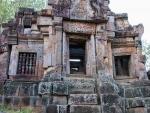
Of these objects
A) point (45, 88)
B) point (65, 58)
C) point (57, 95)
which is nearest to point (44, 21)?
point (65, 58)

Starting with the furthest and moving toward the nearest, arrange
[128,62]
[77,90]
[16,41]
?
[128,62] → [16,41] → [77,90]

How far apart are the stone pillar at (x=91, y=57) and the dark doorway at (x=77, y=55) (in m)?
0.50

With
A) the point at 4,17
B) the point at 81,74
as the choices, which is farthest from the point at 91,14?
the point at 4,17

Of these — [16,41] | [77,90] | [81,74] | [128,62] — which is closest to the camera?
[77,90]

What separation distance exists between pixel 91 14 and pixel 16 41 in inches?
134

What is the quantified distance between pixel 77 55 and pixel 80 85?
7.94 feet

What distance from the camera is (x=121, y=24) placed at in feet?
35.2

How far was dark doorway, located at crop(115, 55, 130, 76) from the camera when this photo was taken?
10539 millimetres

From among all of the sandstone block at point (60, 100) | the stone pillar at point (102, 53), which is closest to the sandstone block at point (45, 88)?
the sandstone block at point (60, 100)

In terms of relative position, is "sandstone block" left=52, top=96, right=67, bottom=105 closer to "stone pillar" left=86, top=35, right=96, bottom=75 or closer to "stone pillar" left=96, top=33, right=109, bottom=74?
"stone pillar" left=86, top=35, right=96, bottom=75

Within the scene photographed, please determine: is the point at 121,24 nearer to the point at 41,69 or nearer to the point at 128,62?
the point at 128,62

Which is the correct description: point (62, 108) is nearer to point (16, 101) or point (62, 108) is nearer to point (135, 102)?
point (16, 101)

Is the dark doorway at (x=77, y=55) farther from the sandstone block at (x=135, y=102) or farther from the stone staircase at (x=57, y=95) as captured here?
the sandstone block at (x=135, y=102)

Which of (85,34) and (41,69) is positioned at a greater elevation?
(85,34)
